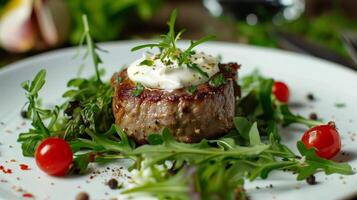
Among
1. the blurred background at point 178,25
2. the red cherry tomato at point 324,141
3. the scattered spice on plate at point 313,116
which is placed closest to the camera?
the red cherry tomato at point 324,141

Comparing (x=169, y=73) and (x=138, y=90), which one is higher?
(x=169, y=73)

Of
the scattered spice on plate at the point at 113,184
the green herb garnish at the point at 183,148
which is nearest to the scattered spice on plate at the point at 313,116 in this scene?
the green herb garnish at the point at 183,148

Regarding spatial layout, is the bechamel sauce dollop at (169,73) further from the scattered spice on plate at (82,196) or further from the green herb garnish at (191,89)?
the scattered spice on plate at (82,196)

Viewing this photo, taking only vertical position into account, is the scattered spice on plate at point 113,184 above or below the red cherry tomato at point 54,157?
below

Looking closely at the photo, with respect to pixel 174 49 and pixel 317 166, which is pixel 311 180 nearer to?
pixel 317 166

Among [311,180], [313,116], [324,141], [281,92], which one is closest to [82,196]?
[311,180]
